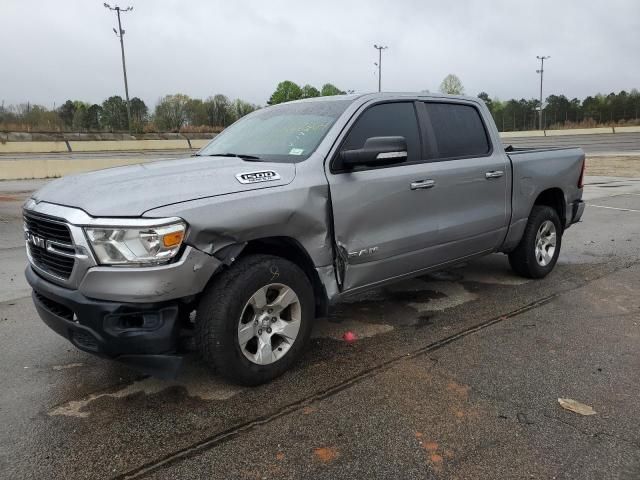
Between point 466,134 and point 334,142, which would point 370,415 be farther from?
point 466,134

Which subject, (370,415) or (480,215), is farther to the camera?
(480,215)

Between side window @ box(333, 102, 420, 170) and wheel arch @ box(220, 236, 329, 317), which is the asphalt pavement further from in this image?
side window @ box(333, 102, 420, 170)

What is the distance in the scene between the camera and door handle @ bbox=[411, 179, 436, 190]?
4.09 m

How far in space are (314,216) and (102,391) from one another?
1734 millimetres

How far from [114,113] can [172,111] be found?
331 inches

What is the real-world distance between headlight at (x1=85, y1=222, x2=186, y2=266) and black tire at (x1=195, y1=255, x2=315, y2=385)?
1.31ft

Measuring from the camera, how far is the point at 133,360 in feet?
9.71

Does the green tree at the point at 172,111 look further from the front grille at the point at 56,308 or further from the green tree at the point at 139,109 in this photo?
the front grille at the point at 56,308

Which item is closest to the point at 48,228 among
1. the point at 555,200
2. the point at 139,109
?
the point at 555,200

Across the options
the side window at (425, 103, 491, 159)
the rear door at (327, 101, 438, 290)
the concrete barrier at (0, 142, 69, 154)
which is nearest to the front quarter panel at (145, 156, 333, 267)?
the rear door at (327, 101, 438, 290)

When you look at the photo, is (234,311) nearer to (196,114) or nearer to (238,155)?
(238,155)

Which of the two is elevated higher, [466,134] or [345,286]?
[466,134]

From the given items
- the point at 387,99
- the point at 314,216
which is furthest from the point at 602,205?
the point at 314,216

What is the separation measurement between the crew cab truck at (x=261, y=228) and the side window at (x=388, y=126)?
0.04 feet
